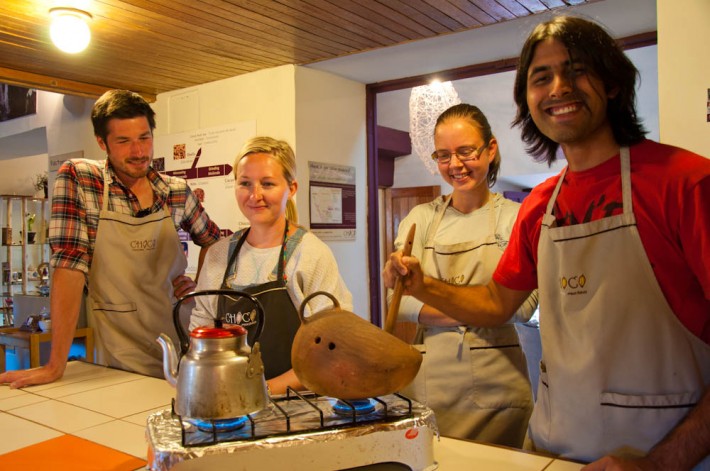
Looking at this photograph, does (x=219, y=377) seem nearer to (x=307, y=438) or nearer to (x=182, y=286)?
(x=307, y=438)

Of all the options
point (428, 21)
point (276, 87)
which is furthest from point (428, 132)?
point (428, 21)

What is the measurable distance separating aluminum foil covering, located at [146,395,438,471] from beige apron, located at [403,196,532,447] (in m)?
0.71

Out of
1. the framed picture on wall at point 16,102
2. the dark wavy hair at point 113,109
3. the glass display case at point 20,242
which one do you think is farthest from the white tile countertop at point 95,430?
the glass display case at point 20,242

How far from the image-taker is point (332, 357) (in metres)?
0.99

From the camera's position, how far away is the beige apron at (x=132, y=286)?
82.1 inches

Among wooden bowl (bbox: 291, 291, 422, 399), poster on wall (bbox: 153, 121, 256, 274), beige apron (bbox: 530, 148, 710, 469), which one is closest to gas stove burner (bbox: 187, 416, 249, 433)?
wooden bowl (bbox: 291, 291, 422, 399)

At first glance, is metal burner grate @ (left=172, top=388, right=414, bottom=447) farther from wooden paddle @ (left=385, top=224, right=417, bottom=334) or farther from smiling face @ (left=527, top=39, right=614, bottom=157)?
smiling face @ (left=527, top=39, right=614, bottom=157)

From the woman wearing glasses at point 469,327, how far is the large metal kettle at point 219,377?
0.78 m

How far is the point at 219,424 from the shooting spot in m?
1.00

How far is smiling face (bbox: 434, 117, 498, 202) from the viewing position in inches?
71.3

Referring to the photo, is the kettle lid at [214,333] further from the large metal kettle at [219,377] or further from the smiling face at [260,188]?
the smiling face at [260,188]

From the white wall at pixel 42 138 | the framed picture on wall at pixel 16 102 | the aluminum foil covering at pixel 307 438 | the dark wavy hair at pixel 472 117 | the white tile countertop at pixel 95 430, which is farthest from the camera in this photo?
the framed picture on wall at pixel 16 102

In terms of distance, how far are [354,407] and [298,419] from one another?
4.0 inches

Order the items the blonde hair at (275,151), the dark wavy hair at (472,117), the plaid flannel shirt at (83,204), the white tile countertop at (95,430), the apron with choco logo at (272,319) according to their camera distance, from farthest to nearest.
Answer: the plaid flannel shirt at (83,204)
the dark wavy hair at (472,117)
the blonde hair at (275,151)
the apron with choco logo at (272,319)
the white tile countertop at (95,430)
